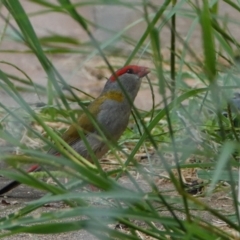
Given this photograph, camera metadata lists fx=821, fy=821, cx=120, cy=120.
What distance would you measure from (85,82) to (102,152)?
219 cm

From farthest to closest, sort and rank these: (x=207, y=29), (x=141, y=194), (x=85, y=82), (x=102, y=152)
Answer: (x=85, y=82) < (x=102, y=152) < (x=141, y=194) < (x=207, y=29)

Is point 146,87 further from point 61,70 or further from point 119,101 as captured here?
point 119,101

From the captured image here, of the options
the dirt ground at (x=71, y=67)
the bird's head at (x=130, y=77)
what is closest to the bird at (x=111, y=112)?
the bird's head at (x=130, y=77)

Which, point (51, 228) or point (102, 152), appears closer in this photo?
point (51, 228)

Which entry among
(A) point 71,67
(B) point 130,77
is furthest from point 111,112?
(A) point 71,67

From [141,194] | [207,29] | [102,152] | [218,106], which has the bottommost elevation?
[102,152]

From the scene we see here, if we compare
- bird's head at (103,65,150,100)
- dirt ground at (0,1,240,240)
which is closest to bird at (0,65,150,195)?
bird's head at (103,65,150,100)

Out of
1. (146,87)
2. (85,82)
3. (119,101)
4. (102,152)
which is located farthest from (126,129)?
(85,82)

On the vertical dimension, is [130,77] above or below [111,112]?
above

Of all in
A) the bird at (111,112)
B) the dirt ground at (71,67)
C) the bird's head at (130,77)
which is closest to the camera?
the dirt ground at (71,67)

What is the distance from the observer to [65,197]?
167 centimetres

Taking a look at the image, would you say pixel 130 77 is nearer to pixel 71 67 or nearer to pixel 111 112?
pixel 111 112

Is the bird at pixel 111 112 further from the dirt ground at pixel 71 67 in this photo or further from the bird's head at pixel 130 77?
the dirt ground at pixel 71 67

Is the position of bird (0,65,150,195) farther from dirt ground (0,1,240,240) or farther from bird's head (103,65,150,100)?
dirt ground (0,1,240,240)
